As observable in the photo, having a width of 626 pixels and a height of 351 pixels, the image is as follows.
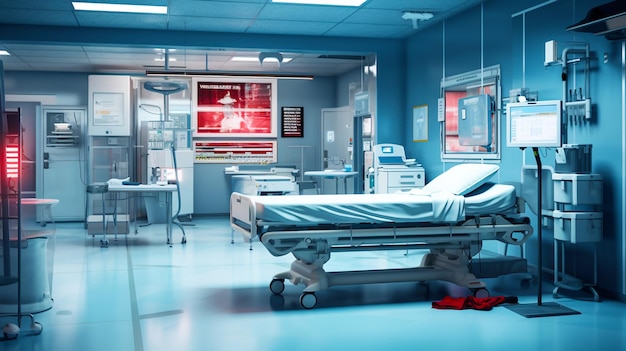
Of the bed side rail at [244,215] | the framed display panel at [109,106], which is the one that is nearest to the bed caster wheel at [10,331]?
the bed side rail at [244,215]

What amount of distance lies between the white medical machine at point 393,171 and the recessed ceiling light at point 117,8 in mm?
3367

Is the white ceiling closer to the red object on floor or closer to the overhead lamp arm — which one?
the overhead lamp arm

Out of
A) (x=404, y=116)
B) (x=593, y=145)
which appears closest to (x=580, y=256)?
(x=593, y=145)

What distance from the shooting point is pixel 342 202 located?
5.52 meters

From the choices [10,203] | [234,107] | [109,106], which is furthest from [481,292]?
[109,106]

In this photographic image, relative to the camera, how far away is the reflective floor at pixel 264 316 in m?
4.42

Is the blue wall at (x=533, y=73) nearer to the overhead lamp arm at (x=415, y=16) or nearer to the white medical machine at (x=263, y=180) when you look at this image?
the overhead lamp arm at (x=415, y=16)

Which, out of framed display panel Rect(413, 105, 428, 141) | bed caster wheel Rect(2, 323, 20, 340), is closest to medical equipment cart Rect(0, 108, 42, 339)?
bed caster wheel Rect(2, 323, 20, 340)

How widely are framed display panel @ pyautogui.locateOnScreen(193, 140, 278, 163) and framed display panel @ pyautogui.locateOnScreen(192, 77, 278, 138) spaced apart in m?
0.15

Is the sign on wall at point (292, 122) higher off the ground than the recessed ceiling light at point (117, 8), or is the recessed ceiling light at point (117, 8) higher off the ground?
the recessed ceiling light at point (117, 8)

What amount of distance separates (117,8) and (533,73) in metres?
4.77

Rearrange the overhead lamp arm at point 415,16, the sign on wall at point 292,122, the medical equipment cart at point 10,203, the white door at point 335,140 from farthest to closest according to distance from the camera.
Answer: the sign on wall at point 292,122
the white door at point 335,140
the overhead lamp arm at point 415,16
the medical equipment cart at point 10,203

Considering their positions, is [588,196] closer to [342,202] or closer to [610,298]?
[610,298]

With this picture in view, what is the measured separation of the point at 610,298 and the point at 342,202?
2475mm
